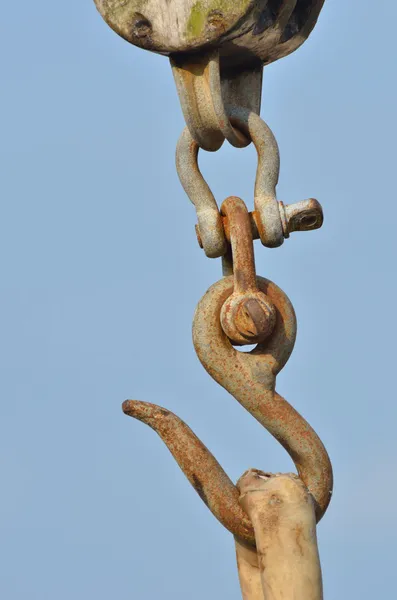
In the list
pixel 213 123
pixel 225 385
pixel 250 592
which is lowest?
pixel 250 592

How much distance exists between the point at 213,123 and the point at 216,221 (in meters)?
0.26

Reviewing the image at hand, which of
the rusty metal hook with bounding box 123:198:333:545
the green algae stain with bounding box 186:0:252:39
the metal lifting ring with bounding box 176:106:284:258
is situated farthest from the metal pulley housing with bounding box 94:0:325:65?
the rusty metal hook with bounding box 123:198:333:545

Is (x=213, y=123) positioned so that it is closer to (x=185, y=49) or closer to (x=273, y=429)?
(x=185, y=49)

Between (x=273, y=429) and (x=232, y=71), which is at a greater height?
(x=232, y=71)

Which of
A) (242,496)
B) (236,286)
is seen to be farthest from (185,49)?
(242,496)

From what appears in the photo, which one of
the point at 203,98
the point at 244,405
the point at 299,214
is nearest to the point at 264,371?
the point at 244,405

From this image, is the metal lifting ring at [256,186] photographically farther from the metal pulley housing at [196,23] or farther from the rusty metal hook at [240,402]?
the metal pulley housing at [196,23]

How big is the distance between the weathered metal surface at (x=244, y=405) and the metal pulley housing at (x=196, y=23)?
62cm

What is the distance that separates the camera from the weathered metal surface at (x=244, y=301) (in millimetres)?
6848

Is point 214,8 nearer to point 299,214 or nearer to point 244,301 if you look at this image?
point 299,214

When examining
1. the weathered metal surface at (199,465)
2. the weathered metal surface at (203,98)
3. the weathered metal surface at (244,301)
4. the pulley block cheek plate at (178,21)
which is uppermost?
the pulley block cheek plate at (178,21)

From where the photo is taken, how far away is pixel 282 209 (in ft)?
23.0

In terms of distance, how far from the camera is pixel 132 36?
23.0ft

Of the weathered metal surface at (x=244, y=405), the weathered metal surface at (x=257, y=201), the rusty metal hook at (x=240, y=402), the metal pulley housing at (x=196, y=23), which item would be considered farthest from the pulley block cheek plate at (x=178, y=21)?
the weathered metal surface at (x=244, y=405)
